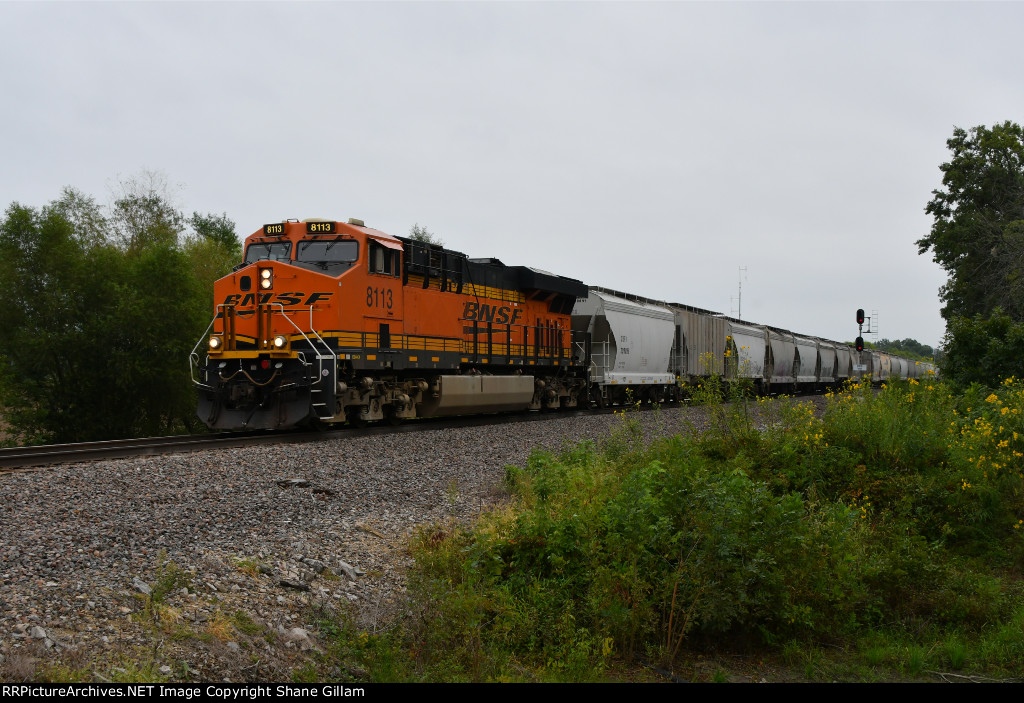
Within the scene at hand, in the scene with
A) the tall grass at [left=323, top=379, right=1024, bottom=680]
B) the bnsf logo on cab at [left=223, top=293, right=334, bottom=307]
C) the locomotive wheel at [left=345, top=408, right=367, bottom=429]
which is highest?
the bnsf logo on cab at [left=223, top=293, right=334, bottom=307]

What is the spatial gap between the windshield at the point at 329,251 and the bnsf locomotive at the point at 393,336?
22 mm

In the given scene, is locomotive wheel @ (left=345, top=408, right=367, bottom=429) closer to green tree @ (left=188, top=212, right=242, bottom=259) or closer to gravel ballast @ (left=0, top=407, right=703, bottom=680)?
gravel ballast @ (left=0, top=407, right=703, bottom=680)

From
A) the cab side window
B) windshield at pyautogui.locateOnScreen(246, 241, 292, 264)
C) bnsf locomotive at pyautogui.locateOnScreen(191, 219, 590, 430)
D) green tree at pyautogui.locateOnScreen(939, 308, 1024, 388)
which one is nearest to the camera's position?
bnsf locomotive at pyautogui.locateOnScreen(191, 219, 590, 430)

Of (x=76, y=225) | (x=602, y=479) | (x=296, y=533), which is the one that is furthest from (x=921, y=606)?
(x=76, y=225)

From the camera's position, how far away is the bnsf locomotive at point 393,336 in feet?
45.8

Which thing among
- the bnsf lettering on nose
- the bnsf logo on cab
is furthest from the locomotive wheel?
the bnsf lettering on nose

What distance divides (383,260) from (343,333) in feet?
6.14

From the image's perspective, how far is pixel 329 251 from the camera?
48.8 feet

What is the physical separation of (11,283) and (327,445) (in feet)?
58.0

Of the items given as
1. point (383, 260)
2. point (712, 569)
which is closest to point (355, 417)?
point (383, 260)

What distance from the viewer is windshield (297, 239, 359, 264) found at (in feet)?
48.3

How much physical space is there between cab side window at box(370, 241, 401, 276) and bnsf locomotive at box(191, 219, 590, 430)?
0.03 meters

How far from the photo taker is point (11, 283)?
78.7ft

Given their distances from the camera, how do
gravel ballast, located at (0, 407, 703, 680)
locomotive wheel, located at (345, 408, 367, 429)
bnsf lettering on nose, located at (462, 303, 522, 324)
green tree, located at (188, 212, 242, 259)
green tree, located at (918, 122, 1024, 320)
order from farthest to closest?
green tree, located at (188, 212, 242, 259) → green tree, located at (918, 122, 1024, 320) → bnsf lettering on nose, located at (462, 303, 522, 324) → locomotive wheel, located at (345, 408, 367, 429) → gravel ballast, located at (0, 407, 703, 680)
